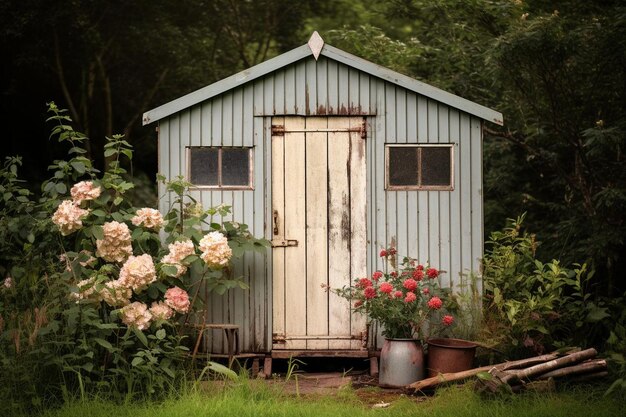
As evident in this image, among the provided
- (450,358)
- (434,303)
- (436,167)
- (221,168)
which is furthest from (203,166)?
(450,358)

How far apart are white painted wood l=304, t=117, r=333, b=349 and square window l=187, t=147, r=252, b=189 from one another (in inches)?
22.1

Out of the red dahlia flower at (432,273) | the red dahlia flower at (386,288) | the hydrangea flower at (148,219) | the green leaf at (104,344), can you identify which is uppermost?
the hydrangea flower at (148,219)

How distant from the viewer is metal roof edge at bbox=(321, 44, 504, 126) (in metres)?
7.60

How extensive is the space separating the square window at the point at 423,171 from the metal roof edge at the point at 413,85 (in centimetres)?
43

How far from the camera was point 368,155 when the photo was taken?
7.72 metres

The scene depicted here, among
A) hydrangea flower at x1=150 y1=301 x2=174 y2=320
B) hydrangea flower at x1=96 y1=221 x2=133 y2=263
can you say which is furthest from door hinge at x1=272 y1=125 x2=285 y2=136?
hydrangea flower at x1=150 y1=301 x2=174 y2=320

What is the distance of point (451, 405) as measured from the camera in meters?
5.97

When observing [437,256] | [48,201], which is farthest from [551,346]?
[48,201]

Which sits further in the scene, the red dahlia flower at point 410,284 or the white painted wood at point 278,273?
the white painted wood at point 278,273

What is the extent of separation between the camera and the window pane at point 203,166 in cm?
774

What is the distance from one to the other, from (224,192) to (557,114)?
451 centimetres

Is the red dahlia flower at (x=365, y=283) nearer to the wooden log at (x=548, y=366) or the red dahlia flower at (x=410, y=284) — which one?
the red dahlia flower at (x=410, y=284)

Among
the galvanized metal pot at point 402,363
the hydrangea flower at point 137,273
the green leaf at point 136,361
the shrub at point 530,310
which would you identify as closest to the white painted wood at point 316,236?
the galvanized metal pot at point 402,363

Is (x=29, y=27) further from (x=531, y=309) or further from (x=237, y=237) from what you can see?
(x=531, y=309)
